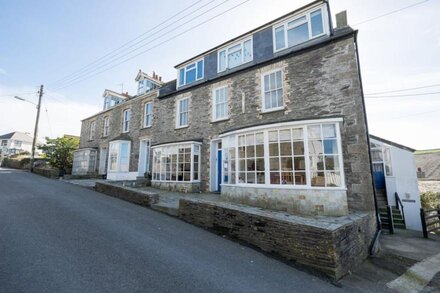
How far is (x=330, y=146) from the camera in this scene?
7.43 meters

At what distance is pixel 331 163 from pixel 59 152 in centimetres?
2577

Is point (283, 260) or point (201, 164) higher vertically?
point (201, 164)

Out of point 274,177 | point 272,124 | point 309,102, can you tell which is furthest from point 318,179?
point 309,102

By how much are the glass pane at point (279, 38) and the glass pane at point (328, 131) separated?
553cm

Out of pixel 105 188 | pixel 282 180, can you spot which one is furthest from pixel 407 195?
pixel 105 188

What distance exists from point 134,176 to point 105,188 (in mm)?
5314

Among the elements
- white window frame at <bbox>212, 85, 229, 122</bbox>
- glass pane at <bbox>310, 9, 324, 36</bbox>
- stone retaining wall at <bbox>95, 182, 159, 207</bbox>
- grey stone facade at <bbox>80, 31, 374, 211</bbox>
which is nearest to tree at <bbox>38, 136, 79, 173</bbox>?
stone retaining wall at <bbox>95, 182, 159, 207</bbox>

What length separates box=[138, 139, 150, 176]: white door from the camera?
1681 cm

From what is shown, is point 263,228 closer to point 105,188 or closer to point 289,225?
point 289,225

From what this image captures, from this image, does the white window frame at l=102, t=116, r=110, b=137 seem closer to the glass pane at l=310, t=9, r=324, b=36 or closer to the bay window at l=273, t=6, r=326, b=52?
the bay window at l=273, t=6, r=326, b=52

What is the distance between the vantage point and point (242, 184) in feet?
29.0

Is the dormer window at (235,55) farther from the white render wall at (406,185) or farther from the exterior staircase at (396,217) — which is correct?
the exterior staircase at (396,217)

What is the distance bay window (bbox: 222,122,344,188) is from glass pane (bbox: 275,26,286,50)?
5.32m

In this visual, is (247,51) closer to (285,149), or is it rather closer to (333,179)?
(285,149)
